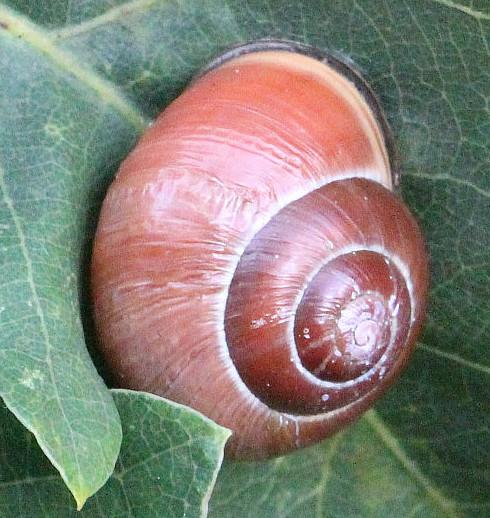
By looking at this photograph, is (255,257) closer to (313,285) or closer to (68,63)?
(313,285)

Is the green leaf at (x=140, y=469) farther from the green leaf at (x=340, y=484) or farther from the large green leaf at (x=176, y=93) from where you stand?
the green leaf at (x=340, y=484)

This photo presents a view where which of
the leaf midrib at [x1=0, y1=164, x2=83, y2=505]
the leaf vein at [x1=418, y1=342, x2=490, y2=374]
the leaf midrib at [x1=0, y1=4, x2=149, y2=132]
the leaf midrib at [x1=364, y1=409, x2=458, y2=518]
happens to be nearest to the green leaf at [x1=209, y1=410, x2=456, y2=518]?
the leaf midrib at [x1=364, y1=409, x2=458, y2=518]

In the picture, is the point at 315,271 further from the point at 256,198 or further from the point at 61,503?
the point at 61,503

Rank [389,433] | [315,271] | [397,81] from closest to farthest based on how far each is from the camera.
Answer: [315,271] → [397,81] → [389,433]

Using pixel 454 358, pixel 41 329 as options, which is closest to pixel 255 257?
pixel 41 329

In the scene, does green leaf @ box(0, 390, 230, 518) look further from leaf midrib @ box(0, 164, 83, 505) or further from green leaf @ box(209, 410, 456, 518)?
green leaf @ box(209, 410, 456, 518)

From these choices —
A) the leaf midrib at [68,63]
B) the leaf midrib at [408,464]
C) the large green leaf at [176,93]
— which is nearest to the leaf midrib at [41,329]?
the large green leaf at [176,93]

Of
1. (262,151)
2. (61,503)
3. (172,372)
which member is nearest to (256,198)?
(262,151)
